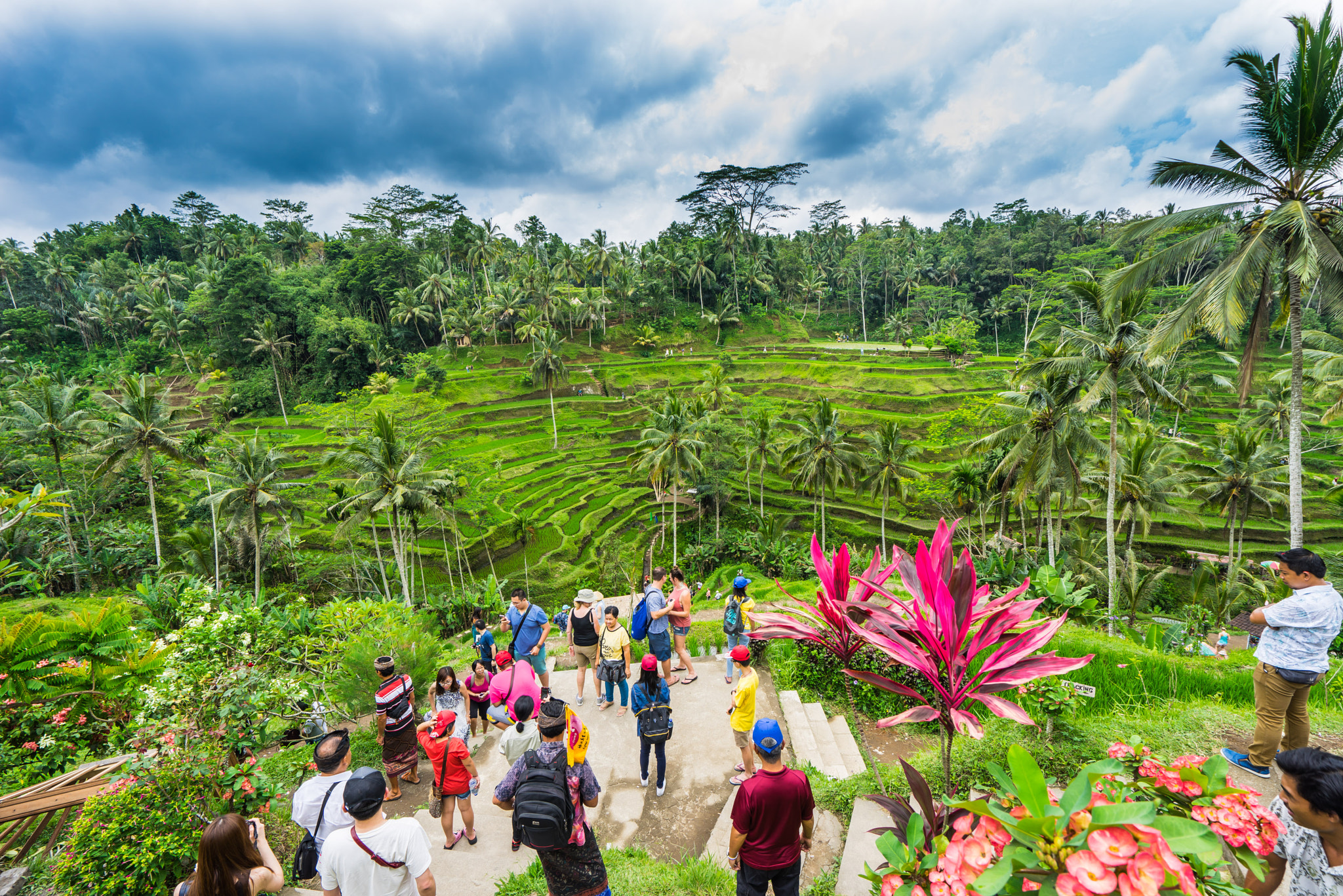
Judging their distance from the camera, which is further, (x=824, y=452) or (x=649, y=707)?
(x=824, y=452)

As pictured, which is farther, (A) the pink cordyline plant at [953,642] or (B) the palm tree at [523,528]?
(B) the palm tree at [523,528]

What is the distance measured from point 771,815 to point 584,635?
3657 mm

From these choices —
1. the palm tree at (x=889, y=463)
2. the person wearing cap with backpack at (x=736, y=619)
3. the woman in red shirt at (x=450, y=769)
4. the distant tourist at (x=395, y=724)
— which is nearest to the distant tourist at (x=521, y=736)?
the woman in red shirt at (x=450, y=769)

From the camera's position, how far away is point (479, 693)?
5410 millimetres

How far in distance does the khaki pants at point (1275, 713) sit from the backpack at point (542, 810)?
447 centimetres

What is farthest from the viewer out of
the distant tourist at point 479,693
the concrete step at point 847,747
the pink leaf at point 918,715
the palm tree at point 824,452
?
the palm tree at point 824,452

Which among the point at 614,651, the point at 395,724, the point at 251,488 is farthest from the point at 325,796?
the point at 251,488

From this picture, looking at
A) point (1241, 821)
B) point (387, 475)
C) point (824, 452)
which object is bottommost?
point (824, 452)

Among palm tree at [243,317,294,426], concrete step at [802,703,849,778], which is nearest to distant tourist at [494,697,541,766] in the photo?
concrete step at [802,703,849,778]

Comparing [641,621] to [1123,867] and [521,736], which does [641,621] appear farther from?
[1123,867]

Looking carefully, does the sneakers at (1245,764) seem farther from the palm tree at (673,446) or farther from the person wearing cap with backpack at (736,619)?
the palm tree at (673,446)

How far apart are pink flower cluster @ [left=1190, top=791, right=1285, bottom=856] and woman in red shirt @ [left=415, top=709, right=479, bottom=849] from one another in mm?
4180

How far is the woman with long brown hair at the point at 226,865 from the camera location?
2615mm

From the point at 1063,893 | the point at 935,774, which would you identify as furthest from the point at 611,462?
the point at 1063,893
